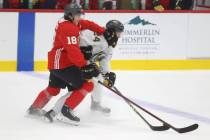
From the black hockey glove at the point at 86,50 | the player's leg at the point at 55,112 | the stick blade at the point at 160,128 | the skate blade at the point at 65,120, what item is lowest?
the stick blade at the point at 160,128

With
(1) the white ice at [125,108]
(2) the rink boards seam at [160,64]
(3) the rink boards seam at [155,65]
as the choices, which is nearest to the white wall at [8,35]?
(1) the white ice at [125,108]

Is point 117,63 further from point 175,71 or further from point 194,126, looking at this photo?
point 194,126

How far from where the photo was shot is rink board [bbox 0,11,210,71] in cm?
589

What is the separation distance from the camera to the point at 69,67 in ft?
13.0

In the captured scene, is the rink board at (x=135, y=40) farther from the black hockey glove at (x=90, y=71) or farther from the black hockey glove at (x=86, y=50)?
the black hockey glove at (x=90, y=71)

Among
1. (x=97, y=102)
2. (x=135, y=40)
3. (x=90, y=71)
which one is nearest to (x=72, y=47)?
(x=90, y=71)

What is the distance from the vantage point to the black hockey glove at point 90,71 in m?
3.83

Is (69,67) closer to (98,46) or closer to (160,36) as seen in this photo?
(98,46)

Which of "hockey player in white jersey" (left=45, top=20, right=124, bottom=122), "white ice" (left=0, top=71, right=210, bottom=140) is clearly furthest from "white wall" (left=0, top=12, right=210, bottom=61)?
"hockey player in white jersey" (left=45, top=20, right=124, bottom=122)

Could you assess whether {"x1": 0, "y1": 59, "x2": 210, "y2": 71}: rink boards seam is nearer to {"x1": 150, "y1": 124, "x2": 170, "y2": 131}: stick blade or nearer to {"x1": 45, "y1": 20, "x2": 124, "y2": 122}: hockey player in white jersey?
{"x1": 45, "y1": 20, "x2": 124, "y2": 122}: hockey player in white jersey

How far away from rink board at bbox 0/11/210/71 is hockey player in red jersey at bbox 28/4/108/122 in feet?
6.20

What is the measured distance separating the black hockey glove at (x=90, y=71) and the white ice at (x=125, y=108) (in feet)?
1.30

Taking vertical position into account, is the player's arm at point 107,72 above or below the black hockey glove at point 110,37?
below

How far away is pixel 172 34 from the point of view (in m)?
6.36
